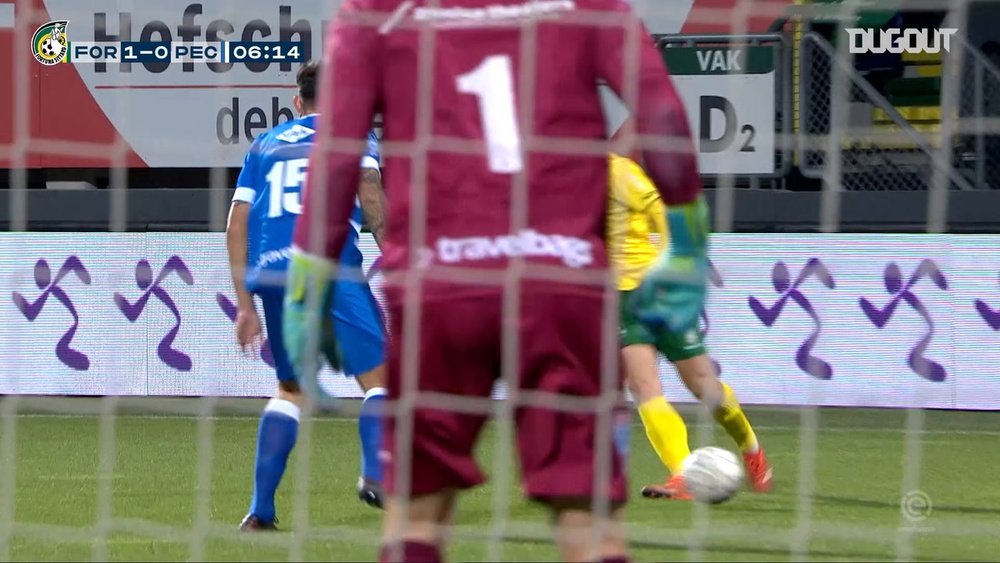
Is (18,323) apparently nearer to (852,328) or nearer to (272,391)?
(272,391)

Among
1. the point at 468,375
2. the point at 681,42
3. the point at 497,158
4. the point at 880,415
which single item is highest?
the point at 681,42

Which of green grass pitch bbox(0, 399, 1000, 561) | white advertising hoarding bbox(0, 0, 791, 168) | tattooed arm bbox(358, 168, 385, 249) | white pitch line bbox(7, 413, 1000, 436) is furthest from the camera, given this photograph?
white advertising hoarding bbox(0, 0, 791, 168)

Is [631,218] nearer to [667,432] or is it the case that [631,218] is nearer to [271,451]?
[667,432]

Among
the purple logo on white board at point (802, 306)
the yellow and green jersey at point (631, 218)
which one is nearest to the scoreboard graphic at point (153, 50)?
the purple logo on white board at point (802, 306)

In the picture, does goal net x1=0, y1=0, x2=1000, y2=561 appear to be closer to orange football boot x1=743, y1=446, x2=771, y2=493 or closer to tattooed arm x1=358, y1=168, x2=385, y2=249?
orange football boot x1=743, y1=446, x2=771, y2=493

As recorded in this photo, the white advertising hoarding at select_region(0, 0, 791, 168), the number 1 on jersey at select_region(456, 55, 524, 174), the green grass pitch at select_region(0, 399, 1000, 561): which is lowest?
the green grass pitch at select_region(0, 399, 1000, 561)

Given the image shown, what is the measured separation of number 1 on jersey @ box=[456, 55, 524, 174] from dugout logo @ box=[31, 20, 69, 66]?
32.0ft

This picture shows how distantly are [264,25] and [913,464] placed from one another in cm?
611

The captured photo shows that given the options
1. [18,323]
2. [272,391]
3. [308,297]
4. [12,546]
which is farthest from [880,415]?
[308,297]

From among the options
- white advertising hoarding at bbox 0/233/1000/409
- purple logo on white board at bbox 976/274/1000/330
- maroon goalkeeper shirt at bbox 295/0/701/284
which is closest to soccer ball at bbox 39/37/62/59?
white advertising hoarding at bbox 0/233/1000/409

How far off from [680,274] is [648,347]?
3.17 m

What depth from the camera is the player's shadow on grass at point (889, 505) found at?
244 inches

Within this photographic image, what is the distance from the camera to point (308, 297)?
318 cm

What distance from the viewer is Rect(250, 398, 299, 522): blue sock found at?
532 centimetres
